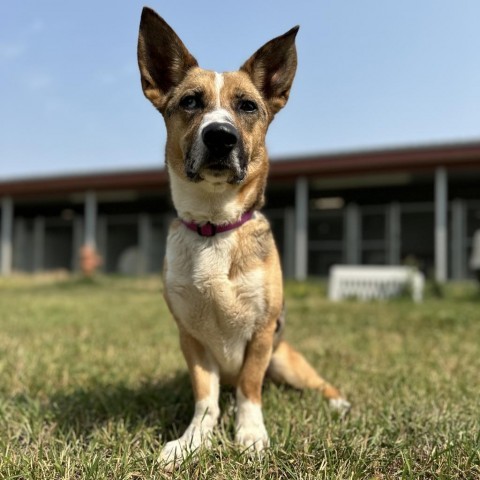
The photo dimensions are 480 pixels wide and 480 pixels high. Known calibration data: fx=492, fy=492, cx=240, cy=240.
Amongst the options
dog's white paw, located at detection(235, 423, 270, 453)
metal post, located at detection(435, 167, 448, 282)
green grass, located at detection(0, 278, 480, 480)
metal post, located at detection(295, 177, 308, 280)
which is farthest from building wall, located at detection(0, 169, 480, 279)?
dog's white paw, located at detection(235, 423, 270, 453)

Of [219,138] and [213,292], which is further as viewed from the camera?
[213,292]

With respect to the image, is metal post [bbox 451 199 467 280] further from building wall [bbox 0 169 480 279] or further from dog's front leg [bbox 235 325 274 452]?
dog's front leg [bbox 235 325 274 452]

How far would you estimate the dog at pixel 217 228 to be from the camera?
2.21 meters

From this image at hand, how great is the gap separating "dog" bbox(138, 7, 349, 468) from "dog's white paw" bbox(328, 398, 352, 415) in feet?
1.91

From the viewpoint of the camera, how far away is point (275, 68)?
2609 mm

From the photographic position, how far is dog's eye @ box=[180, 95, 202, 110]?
92.6 inches

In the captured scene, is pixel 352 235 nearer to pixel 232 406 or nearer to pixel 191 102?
pixel 232 406

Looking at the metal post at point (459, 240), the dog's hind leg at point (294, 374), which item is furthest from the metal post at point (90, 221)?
the dog's hind leg at point (294, 374)

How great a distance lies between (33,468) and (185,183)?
1342 millimetres

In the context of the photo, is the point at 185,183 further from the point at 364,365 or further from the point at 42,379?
the point at 364,365

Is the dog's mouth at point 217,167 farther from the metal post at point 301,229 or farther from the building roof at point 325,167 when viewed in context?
the metal post at point 301,229

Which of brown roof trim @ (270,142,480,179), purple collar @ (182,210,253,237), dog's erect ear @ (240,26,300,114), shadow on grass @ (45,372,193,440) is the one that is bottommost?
shadow on grass @ (45,372,193,440)

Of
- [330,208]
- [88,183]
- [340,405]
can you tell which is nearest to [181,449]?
[340,405]

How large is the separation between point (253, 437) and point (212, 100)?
158 centimetres
